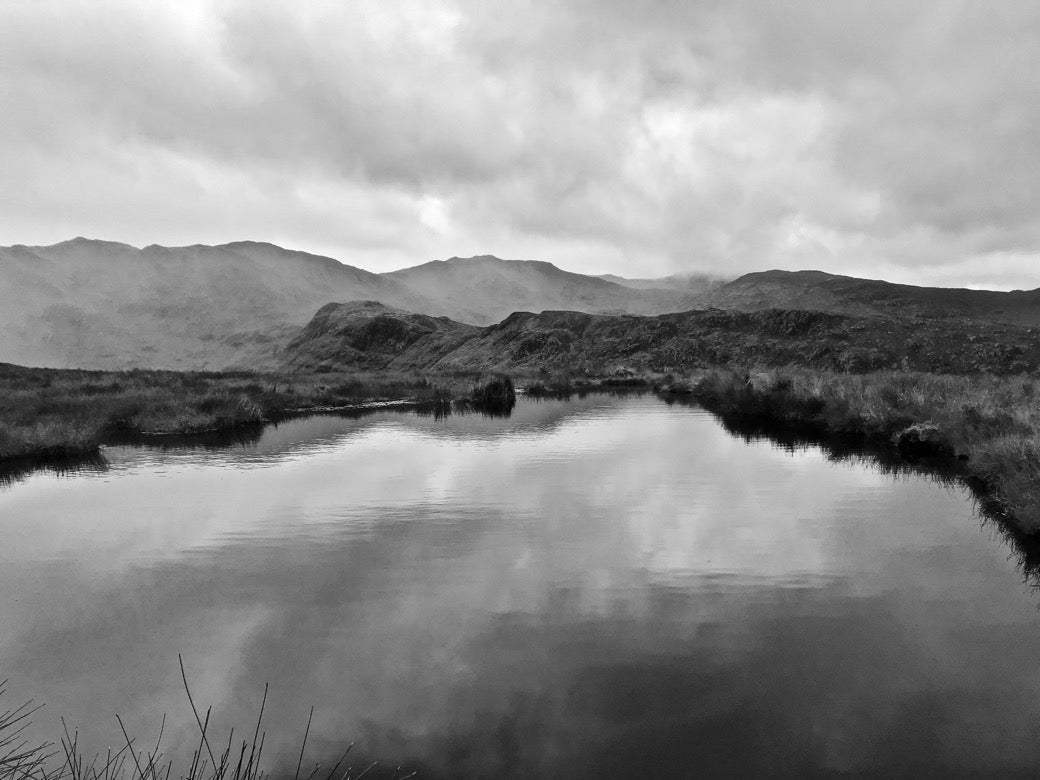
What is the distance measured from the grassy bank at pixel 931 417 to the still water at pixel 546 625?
1195mm

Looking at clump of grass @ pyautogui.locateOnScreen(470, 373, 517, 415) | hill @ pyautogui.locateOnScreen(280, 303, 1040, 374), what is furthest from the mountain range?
clump of grass @ pyautogui.locateOnScreen(470, 373, 517, 415)

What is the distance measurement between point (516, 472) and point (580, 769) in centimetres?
1383

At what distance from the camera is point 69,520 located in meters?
13.9

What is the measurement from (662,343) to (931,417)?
71.7 m

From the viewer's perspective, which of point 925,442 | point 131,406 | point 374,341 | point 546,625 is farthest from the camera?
point 374,341

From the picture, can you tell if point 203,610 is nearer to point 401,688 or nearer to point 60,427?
point 401,688

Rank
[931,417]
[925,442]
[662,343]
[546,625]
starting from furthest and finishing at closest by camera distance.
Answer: [662,343] → [931,417] → [925,442] → [546,625]

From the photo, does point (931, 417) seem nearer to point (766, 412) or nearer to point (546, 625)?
point (766, 412)

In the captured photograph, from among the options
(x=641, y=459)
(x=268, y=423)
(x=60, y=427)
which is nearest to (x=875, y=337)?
(x=641, y=459)

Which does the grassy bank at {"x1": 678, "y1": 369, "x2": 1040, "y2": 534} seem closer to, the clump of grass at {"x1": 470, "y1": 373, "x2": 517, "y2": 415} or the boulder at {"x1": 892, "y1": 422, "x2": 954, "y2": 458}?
the boulder at {"x1": 892, "y1": 422, "x2": 954, "y2": 458}

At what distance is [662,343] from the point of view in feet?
304

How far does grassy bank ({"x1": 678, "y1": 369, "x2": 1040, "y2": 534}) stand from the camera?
43.5 feet

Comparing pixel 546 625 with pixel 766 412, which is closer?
pixel 546 625

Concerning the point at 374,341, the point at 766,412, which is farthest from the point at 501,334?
the point at 766,412
